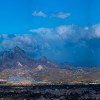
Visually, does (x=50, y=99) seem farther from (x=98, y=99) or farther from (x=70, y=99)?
(x=98, y=99)

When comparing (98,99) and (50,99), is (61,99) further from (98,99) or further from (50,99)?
(98,99)

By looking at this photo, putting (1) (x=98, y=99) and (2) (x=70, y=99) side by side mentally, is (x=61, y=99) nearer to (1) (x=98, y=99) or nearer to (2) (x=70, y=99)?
(2) (x=70, y=99)

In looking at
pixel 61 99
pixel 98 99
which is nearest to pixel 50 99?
pixel 61 99

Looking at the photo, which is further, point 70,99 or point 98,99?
point 70,99

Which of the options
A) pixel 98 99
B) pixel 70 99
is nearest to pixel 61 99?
pixel 70 99

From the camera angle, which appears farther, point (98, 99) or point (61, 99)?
point (61, 99)
